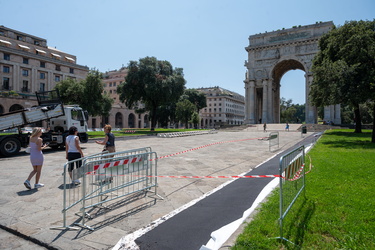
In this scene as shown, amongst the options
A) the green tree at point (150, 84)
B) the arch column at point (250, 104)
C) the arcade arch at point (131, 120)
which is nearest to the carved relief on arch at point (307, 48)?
the arch column at point (250, 104)

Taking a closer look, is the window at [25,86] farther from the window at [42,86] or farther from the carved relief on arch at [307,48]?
the carved relief on arch at [307,48]

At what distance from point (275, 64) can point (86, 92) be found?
1603 inches

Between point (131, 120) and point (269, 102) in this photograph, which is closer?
point (269, 102)

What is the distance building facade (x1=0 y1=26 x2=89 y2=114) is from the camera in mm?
45469

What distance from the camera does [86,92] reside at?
3033 cm

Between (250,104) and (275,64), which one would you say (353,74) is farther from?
(250,104)

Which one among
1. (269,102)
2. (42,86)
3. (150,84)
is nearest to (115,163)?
(150,84)

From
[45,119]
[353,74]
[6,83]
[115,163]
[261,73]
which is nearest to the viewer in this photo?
[115,163]

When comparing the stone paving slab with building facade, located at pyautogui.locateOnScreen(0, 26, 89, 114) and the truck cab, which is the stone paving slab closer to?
the truck cab

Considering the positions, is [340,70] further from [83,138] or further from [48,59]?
[48,59]

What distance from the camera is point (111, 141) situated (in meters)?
8.19

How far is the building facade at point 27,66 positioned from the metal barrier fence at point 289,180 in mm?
45676

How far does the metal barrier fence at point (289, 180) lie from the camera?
383 centimetres

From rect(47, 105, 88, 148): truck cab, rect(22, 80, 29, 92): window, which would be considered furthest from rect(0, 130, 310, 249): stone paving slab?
rect(22, 80, 29, 92): window
